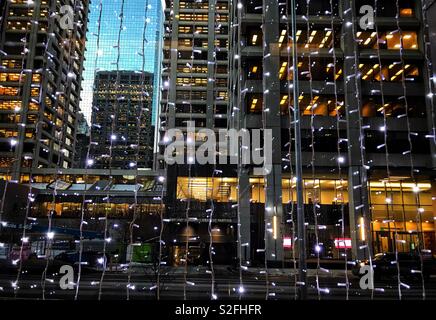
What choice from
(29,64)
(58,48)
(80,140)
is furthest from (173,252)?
(80,140)

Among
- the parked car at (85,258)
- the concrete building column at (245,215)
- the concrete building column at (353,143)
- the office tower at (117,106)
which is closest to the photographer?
the office tower at (117,106)

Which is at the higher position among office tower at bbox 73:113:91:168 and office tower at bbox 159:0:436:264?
office tower at bbox 73:113:91:168

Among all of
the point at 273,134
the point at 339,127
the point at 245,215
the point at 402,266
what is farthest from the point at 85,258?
the point at 339,127

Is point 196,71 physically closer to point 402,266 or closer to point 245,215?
point 245,215

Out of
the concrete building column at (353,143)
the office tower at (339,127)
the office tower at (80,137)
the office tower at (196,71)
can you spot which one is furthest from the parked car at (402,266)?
the office tower at (80,137)

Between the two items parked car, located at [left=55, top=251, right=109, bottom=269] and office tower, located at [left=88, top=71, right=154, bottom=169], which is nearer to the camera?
office tower, located at [left=88, top=71, right=154, bottom=169]

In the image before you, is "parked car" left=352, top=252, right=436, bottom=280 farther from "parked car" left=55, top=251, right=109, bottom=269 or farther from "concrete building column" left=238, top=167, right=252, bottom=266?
"parked car" left=55, top=251, right=109, bottom=269

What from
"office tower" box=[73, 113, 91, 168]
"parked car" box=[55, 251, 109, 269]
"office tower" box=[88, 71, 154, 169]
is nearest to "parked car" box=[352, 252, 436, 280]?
"office tower" box=[88, 71, 154, 169]

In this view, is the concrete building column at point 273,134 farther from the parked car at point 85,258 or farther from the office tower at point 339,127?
the parked car at point 85,258

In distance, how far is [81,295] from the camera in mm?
8695

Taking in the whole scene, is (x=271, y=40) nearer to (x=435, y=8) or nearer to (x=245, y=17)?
(x=245, y=17)

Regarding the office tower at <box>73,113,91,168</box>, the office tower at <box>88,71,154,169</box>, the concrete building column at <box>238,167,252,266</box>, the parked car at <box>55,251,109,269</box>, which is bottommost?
the parked car at <box>55,251,109,269</box>

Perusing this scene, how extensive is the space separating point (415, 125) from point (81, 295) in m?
21.6

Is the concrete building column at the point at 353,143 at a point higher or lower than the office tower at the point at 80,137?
lower
